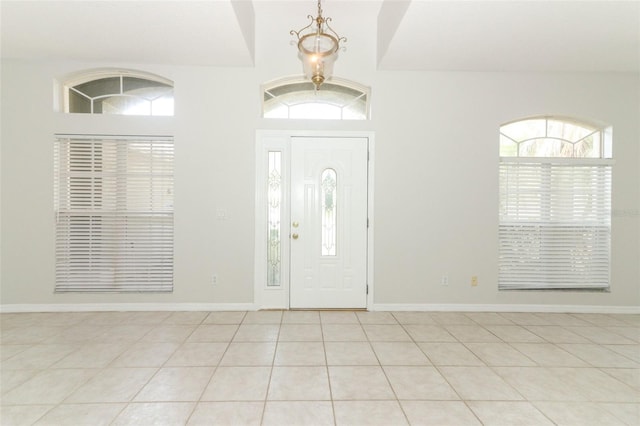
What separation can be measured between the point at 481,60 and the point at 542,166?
1515mm

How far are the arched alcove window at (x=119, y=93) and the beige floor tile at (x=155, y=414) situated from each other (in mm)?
3154

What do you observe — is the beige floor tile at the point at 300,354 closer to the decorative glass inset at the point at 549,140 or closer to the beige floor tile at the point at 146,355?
the beige floor tile at the point at 146,355

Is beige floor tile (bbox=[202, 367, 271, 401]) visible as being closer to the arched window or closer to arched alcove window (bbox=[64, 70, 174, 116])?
arched alcove window (bbox=[64, 70, 174, 116])

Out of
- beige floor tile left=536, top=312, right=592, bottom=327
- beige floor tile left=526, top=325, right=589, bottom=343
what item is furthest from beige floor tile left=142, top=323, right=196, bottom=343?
beige floor tile left=536, top=312, right=592, bottom=327

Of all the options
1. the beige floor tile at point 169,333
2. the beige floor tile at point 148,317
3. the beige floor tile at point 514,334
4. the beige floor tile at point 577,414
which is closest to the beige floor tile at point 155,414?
the beige floor tile at point 169,333

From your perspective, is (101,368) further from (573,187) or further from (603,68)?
(603,68)

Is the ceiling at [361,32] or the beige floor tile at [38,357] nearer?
the beige floor tile at [38,357]

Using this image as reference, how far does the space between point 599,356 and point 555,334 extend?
18.9 inches

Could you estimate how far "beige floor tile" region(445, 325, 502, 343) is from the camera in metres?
3.06

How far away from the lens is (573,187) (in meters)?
4.04

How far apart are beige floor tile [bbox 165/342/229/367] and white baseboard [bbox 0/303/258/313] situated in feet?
3.21

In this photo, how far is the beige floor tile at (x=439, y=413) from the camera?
1852 millimetres

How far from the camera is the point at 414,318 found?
3.67 meters

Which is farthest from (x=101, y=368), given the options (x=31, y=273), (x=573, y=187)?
(x=573, y=187)
